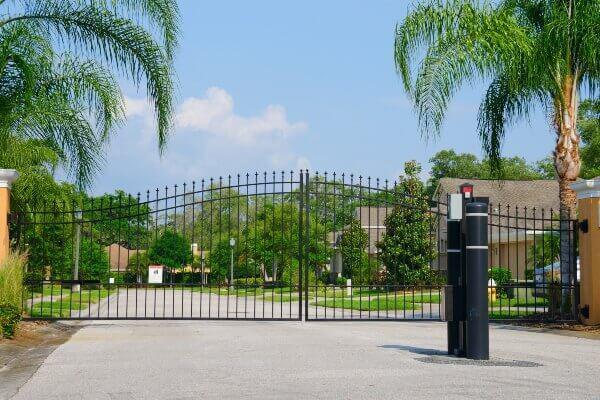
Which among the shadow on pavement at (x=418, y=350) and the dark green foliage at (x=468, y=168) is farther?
the dark green foliage at (x=468, y=168)

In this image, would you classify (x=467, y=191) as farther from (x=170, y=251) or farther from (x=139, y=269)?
(x=170, y=251)

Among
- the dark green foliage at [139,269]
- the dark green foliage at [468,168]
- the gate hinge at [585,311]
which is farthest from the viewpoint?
the dark green foliage at [468,168]

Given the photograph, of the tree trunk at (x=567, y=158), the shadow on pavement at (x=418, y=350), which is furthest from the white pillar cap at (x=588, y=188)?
the shadow on pavement at (x=418, y=350)

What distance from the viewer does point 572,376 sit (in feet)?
32.5

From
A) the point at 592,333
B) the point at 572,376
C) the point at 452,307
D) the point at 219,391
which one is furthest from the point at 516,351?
the point at 219,391

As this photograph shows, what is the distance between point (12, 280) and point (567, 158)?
1125 cm

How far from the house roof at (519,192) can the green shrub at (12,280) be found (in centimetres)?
3693

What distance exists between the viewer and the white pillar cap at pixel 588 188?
17141 mm

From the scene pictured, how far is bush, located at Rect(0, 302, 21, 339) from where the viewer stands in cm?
1411

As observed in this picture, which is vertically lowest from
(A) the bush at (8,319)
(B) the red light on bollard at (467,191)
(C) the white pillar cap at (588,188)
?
(A) the bush at (8,319)

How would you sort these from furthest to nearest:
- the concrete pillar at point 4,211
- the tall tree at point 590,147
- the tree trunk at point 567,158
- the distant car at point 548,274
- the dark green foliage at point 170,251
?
the tall tree at point 590,147 < the distant car at point 548,274 < the dark green foliage at point 170,251 < the tree trunk at point 567,158 < the concrete pillar at point 4,211

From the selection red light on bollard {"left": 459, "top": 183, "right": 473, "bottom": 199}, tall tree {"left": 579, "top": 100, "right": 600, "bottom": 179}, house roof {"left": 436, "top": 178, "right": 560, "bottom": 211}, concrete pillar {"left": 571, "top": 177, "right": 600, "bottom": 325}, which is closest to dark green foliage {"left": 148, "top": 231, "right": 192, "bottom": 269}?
red light on bollard {"left": 459, "top": 183, "right": 473, "bottom": 199}

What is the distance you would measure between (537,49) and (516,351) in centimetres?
723

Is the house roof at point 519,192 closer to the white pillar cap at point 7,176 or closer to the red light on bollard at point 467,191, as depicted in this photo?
the white pillar cap at point 7,176
